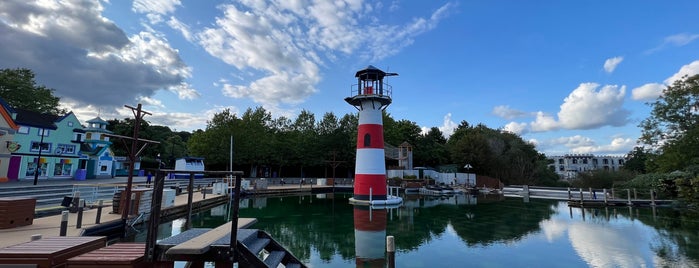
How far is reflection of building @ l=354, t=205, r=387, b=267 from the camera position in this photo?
9.38 metres

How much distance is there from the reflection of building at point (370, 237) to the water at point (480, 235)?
0.03 m

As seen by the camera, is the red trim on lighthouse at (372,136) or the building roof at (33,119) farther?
the building roof at (33,119)

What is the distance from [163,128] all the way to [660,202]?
74.7 m

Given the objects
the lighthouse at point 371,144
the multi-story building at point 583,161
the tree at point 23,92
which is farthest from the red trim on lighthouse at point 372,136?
the multi-story building at point 583,161

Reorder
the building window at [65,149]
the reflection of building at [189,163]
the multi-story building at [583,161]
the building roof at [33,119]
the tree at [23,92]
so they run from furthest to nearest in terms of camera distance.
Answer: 1. the multi-story building at [583,161]
2. the reflection of building at [189,163]
3. the tree at [23,92]
4. the building window at [65,149]
5. the building roof at [33,119]

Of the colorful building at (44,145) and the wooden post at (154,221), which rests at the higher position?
the colorful building at (44,145)

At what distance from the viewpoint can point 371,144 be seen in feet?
68.5

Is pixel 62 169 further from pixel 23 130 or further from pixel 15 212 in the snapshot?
pixel 15 212

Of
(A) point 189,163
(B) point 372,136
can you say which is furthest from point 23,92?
(B) point 372,136

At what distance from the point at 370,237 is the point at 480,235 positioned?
15.0 feet

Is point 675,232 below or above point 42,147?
below

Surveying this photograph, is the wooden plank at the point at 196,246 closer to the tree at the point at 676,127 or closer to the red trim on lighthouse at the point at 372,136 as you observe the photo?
the red trim on lighthouse at the point at 372,136

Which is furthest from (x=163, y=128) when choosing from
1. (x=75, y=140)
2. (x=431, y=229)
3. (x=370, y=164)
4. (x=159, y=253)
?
(x=159, y=253)

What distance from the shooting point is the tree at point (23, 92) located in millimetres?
31422
